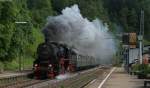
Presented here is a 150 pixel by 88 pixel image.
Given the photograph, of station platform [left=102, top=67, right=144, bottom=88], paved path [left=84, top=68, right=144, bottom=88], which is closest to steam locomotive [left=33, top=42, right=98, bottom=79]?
paved path [left=84, top=68, right=144, bottom=88]

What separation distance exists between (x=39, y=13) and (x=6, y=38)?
204 feet

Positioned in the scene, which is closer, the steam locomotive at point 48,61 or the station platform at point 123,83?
the station platform at point 123,83

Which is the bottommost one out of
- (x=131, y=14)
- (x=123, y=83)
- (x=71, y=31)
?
(x=123, y=83)

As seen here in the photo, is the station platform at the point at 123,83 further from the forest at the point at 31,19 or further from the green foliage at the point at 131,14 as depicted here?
the green foliage at the point at 131,14

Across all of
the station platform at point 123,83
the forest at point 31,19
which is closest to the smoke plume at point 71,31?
the forest at point 31,19

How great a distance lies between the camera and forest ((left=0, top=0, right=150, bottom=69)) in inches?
2923

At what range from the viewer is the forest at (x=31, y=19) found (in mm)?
74250

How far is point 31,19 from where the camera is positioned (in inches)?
3932

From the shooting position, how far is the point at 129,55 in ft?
260

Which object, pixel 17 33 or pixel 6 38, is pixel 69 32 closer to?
pixel 6 38

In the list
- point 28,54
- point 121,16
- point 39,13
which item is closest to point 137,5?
point 121,16

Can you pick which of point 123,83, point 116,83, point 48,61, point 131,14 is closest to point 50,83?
point 116,83

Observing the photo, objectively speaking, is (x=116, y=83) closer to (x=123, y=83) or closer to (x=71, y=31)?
(x=123, y=83)

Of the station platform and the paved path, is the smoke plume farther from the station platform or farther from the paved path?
the station platform
